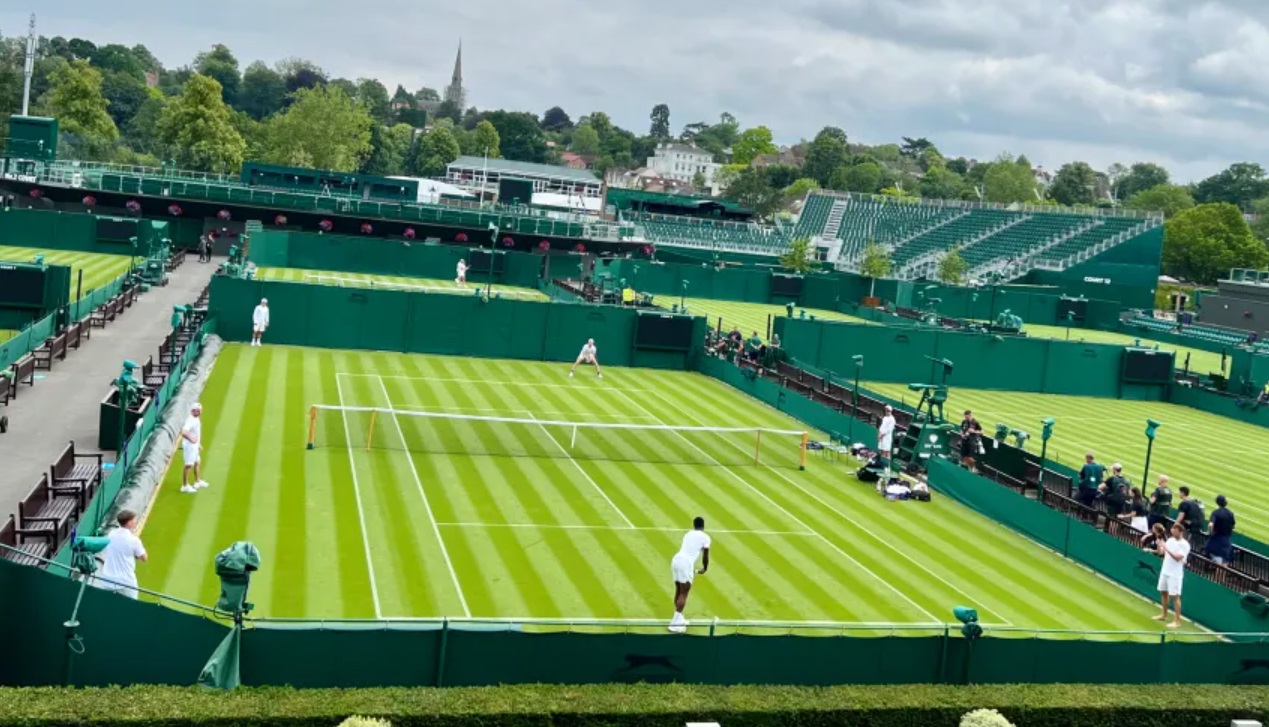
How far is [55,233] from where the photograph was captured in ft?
225

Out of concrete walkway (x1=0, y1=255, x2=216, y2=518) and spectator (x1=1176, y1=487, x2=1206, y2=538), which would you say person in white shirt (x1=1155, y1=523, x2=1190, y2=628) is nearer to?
spectator (x1=1176, y1=487, x2=1206, y2=538)

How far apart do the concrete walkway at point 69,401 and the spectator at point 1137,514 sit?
2042 cm

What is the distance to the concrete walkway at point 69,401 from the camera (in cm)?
2561

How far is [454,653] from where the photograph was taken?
15.2 meters

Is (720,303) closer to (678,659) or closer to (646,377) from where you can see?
(646,377)

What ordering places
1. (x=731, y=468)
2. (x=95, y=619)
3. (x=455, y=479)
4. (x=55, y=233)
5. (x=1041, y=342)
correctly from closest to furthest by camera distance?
(x=95, y=619) < (x=455, y=479) < (x=731, y=468) < (x=1041, y=342) < (x=55, y=233)

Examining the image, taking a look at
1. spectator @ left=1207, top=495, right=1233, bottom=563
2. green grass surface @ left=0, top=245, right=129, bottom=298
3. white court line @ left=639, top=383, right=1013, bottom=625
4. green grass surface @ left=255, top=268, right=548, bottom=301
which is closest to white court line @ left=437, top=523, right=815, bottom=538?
white court line @ left=639, top=383, right=1013, bottom=625

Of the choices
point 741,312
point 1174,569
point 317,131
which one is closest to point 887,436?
point 1174,569

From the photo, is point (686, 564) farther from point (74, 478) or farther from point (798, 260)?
point (798, 260)

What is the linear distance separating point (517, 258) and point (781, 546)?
176ft

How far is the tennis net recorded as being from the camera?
31.2 m

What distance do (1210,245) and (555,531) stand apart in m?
132

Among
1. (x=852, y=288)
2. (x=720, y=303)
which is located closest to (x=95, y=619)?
(x=720, y=303)

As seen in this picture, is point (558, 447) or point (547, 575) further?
point (558, 447)
